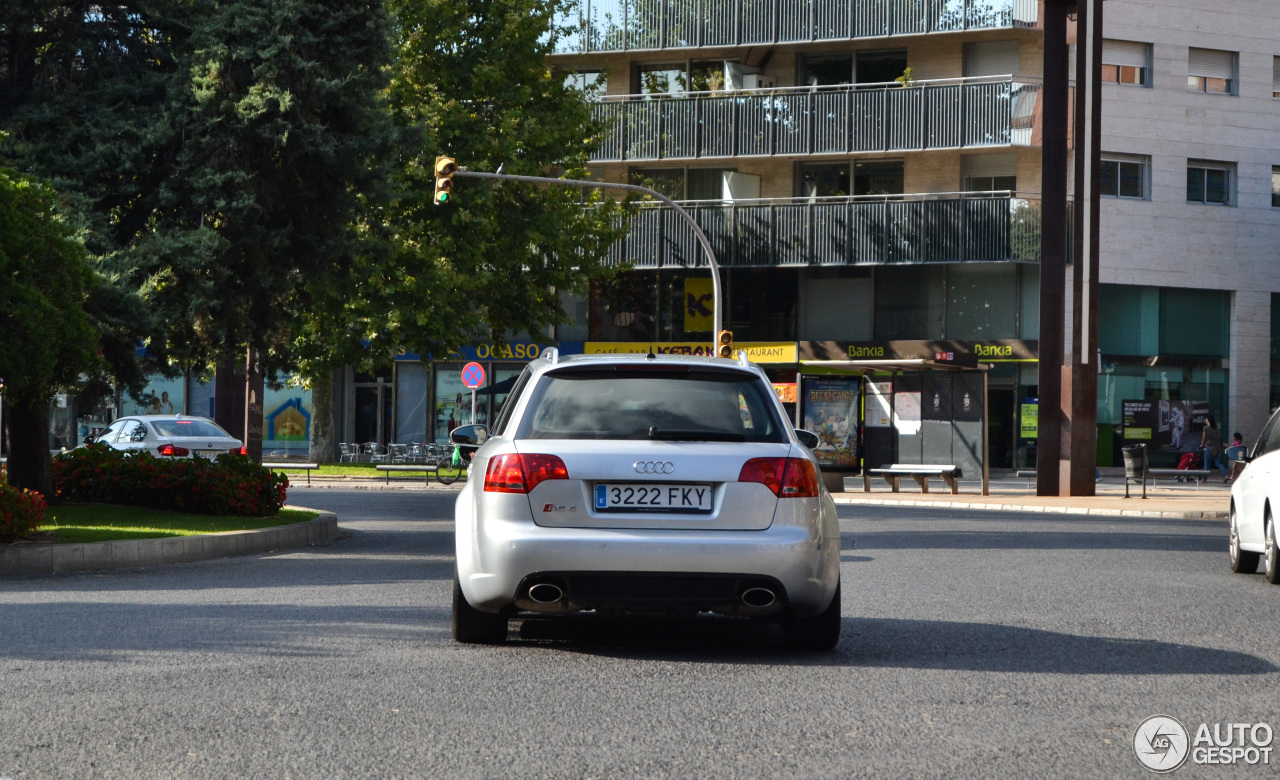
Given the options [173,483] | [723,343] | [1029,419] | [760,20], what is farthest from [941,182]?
[173,483]

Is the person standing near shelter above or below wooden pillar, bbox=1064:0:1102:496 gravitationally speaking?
below

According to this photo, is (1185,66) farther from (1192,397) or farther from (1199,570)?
(1199,570)

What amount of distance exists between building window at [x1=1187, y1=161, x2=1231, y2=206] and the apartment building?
5cm

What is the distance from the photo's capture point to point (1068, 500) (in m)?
27.2

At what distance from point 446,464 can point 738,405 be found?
2671cm

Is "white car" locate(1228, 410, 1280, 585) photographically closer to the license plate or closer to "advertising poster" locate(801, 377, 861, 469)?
the license plate

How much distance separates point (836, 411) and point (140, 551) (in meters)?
20.1

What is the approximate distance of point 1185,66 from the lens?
4125 centimetres

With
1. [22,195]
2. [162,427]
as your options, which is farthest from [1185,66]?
[22,195]

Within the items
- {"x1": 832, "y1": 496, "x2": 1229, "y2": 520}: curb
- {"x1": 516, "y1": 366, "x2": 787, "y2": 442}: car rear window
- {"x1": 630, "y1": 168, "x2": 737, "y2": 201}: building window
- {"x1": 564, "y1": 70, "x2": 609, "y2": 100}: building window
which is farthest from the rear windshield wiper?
{"x1": 630, "y1": 168, "x2": 737, "y2": 201}: building window

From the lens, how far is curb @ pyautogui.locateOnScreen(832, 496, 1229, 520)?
82.1 feet

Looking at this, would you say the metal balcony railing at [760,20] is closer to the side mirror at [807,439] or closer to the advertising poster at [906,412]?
the advertising poster at [906,412]

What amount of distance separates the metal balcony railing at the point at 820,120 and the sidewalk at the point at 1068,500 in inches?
374

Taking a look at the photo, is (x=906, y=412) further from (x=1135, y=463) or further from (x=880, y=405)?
(x=1135, y=463)
